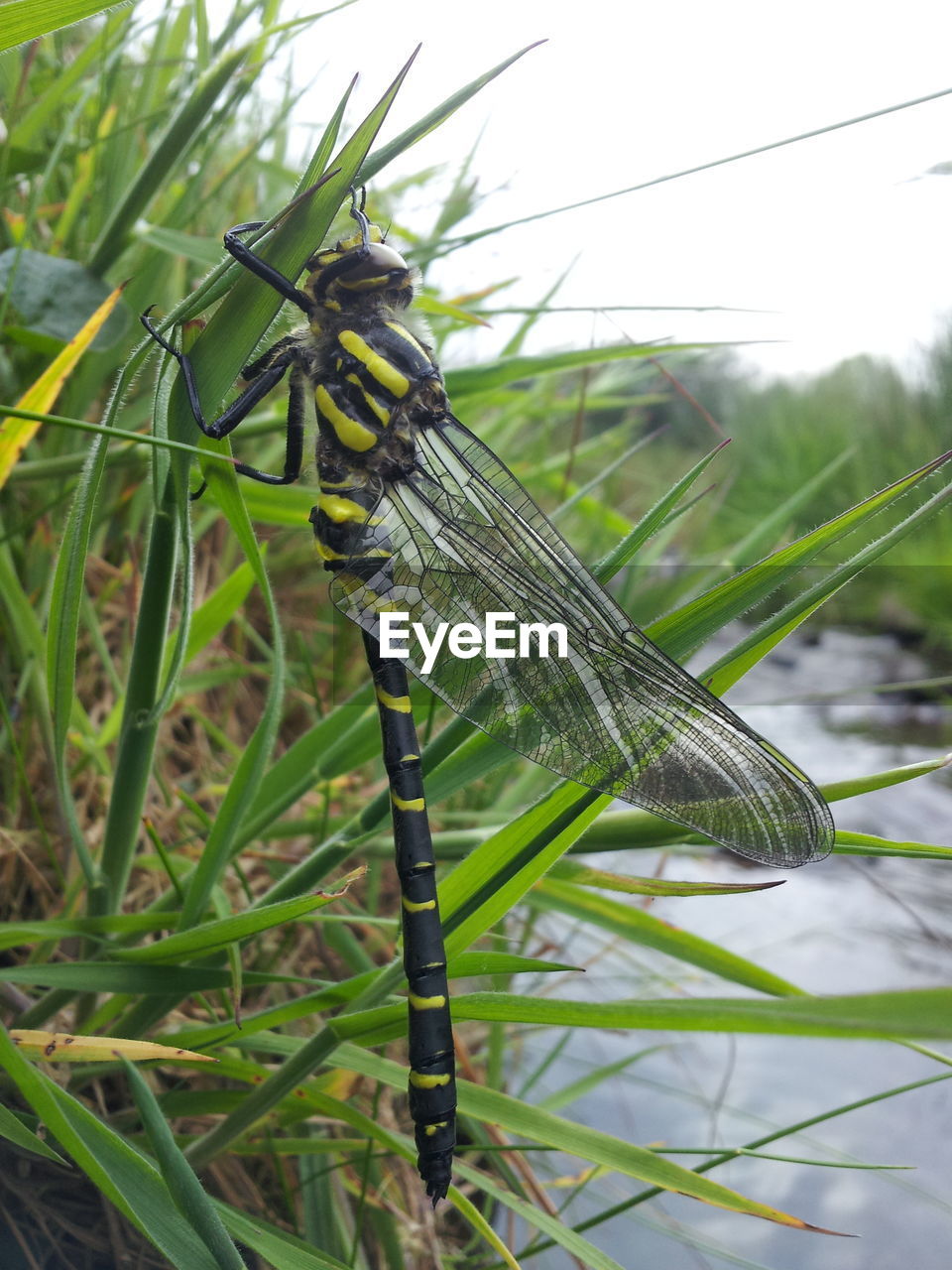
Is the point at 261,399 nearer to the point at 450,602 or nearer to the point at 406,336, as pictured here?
the point at 406,336

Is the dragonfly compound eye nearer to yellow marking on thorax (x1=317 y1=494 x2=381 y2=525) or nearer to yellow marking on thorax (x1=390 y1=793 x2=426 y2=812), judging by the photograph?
yellow marking on thorax (x1=317 y1=494 x2=381 y2=525)

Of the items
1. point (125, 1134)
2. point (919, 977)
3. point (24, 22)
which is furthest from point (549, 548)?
point (919, 977)

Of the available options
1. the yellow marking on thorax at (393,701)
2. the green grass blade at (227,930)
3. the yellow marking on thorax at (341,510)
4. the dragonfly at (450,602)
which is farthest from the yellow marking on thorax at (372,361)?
the green grass blade at (227,930)

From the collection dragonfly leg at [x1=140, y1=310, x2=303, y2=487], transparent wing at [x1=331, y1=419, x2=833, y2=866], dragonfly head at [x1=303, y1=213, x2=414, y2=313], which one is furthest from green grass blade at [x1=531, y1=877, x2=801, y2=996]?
dragonfly head at [x1=303, y1=213, x2=414, y2=313]

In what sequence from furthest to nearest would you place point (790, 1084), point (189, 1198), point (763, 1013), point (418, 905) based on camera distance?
point (790, 1084) < point (418, 905) < point (189, 1198) < point (763, 1013)

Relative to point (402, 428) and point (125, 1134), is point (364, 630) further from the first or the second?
point (125, 1134)

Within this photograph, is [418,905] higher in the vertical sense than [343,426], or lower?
lower

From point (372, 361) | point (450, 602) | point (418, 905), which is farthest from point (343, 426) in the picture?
point (418, 905)

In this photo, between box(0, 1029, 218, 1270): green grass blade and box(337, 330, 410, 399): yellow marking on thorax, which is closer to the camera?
→ box(0, 1029, 218, 1270): green grass blade
